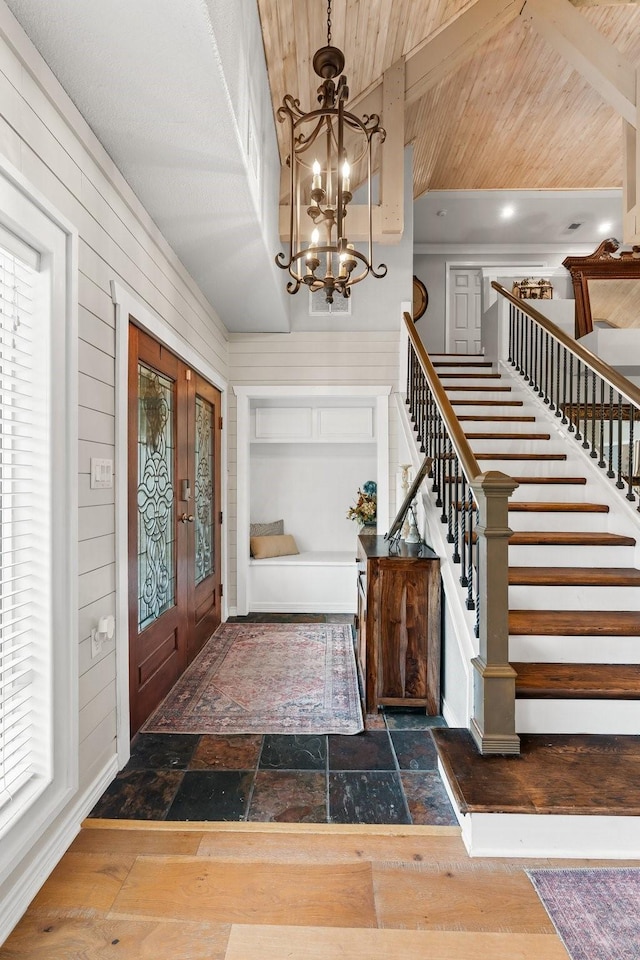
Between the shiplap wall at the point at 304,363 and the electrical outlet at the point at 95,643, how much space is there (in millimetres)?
2715

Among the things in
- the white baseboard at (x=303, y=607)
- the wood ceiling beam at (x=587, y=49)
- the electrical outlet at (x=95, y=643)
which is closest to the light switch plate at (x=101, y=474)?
the electrical outlet at (x=95, y=643)

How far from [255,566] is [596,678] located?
325 centimetres

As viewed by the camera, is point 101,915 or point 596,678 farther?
point 596,678

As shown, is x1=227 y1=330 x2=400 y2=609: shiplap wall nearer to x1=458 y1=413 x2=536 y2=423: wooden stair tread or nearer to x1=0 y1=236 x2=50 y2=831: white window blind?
x1=458 y1=413 x2=536 y2=423: wooden stair tread

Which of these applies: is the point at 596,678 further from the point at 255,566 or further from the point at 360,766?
the point at 255,566

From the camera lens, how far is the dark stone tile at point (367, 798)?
1.94 meters

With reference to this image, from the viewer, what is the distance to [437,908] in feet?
5.08

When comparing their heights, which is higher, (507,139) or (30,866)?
(507,139)

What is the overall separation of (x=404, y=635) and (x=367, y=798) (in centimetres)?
90

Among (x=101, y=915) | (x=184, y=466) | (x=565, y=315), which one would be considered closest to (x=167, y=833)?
(x=101, y=915)

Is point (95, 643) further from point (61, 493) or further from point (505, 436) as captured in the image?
point (505, 436)

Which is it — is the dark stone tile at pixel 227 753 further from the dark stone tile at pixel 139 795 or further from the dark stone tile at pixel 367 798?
the dark stone tile at pixel 367 798

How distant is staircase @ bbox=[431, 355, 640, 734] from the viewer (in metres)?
2.24

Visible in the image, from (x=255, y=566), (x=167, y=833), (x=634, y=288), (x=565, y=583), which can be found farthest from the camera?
(x=634, y=288)
